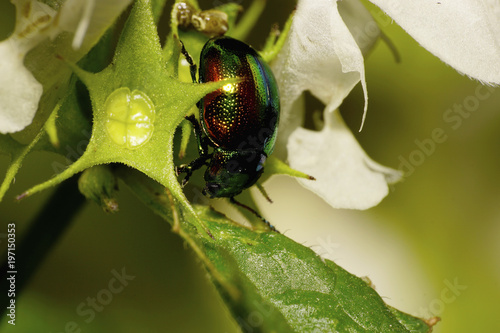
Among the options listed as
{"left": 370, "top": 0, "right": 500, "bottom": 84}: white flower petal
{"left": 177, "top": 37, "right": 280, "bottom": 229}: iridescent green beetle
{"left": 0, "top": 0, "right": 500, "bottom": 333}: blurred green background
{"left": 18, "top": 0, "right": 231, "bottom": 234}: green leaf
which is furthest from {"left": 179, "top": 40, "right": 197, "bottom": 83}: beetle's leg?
{"left": 0, "top": 0, "right": 500, "bottom": 333}: blurred green background

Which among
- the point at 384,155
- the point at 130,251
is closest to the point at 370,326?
the point at 130,251

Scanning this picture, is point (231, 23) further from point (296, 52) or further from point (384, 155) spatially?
point (384, 155)

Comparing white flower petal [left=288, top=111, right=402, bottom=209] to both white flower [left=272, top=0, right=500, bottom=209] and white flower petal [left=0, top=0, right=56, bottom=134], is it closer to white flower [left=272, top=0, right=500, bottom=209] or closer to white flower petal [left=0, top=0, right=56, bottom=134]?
white flower [left=272, top=0, right=500, bottom=209]

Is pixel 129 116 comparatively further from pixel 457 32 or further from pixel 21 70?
pixel 457 32

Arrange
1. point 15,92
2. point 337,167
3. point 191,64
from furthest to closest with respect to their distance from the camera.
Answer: point 337,167 < point 191,64 < point 15,92

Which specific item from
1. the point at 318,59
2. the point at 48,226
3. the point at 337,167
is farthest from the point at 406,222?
the point at 48,226

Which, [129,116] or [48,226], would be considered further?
[48,226]

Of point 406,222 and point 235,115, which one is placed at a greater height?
point 235,115
